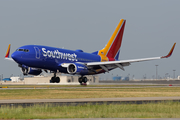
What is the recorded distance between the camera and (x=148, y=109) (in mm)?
23141

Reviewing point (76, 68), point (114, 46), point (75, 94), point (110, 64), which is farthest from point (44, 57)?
point (114, 46)

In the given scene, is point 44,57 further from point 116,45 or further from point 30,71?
point 116,45

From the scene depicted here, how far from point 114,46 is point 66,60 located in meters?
18.1

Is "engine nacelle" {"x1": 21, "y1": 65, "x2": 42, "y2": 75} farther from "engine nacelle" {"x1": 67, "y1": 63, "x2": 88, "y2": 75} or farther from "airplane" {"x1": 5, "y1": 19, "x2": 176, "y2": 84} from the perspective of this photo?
"engine nacelle" {"x1": 67, "y1": 63, "x2": 88, "y2": 75}

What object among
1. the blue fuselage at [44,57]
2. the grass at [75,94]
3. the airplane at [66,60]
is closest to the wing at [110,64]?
the airplane at [66,60]

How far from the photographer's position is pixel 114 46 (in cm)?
7419

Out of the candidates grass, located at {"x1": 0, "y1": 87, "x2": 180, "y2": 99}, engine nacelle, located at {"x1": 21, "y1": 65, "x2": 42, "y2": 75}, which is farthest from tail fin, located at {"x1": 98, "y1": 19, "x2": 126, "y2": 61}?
grass, located at {"x1": 0, "y1": 87, "x2": 180, "y2": 99}

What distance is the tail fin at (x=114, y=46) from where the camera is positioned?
72125mm

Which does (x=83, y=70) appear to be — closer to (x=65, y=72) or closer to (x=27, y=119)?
(x=65, y=72)

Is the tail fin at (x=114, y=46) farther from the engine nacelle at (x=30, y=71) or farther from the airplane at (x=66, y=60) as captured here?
the engine nacelle at (x=30, y=71)

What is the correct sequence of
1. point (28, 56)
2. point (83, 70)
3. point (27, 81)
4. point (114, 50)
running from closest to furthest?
1. point (28, 56)
2. point (83, 70)
3. point (114, 50)
4. point (27, 81)

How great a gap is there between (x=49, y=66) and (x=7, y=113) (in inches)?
1454

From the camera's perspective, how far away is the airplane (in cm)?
5403

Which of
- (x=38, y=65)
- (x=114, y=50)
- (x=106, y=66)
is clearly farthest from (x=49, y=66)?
(x=114, y=50)
